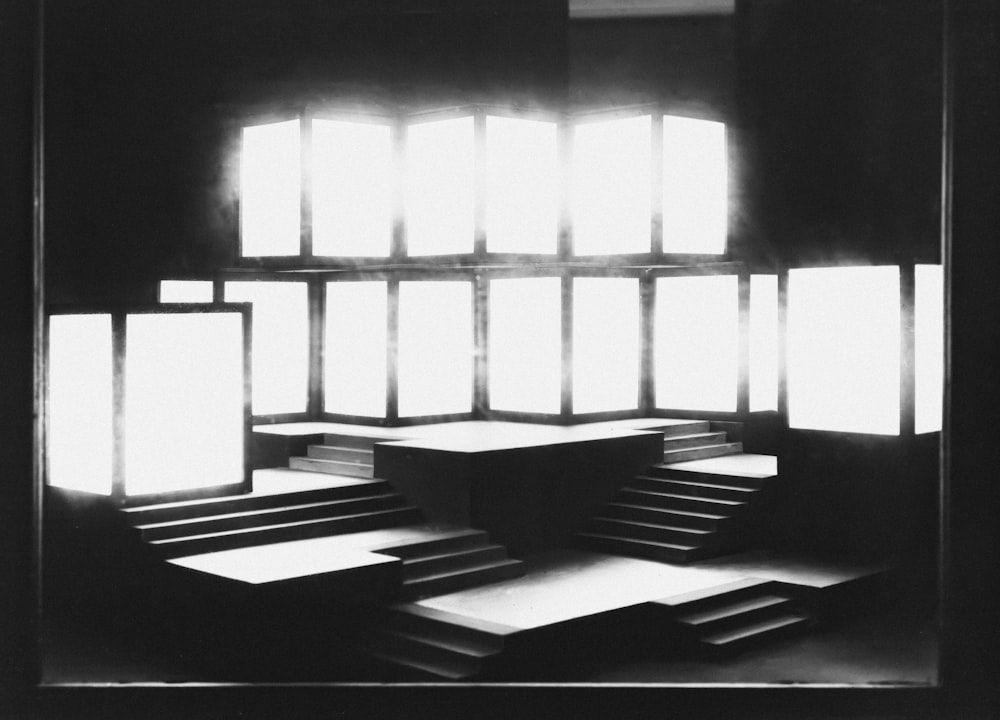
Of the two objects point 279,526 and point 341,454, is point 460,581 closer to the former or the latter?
point 279,526

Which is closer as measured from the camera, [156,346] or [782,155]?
[156,346]

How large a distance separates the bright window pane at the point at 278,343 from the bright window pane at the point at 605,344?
3.39 meters

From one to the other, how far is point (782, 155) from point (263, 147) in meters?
6.05

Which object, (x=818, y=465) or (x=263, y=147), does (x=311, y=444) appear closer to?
(x=263, y=147)

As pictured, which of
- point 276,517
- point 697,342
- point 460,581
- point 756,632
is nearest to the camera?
point 756,632

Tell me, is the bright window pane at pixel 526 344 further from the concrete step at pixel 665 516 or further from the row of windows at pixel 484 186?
the concrete step at pixel 665 516

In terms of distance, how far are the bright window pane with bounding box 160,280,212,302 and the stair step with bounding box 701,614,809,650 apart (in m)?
7.34

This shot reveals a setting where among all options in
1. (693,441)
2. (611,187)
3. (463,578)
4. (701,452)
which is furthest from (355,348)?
(463,578)

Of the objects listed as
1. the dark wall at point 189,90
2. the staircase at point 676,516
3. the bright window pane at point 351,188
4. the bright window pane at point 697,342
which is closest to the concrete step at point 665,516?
the staircase at point 676,516

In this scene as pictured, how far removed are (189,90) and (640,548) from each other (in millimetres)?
7253

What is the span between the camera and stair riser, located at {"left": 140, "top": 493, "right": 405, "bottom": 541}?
31.0 ft

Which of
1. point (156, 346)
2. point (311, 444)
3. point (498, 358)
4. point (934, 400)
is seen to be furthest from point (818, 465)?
point (156, 346)

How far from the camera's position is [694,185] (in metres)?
13.4

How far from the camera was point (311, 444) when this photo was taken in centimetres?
1274
